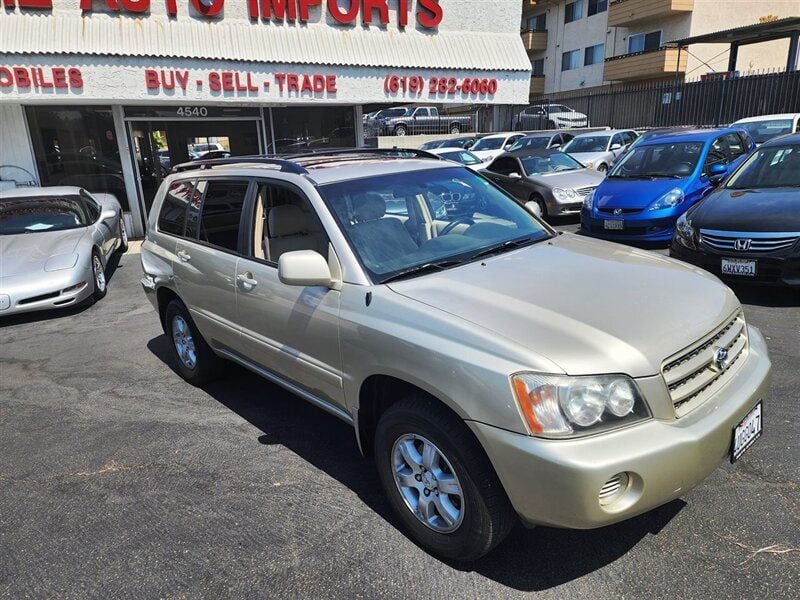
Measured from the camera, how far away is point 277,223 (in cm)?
378

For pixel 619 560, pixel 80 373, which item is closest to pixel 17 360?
pixel 80 373

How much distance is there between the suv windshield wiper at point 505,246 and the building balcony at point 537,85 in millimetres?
38501

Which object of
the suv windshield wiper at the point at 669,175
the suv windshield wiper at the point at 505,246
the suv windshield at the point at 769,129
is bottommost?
the suv windshield wiper at the point at 669,175

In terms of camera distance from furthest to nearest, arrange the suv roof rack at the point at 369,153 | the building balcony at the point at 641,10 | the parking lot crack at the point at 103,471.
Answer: the building balcony at the point at 641,10, the suv roof rack at the point at 369,153, the parking lot crack at the point at 103,471

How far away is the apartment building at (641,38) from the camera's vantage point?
1135 inches

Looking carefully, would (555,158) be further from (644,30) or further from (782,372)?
(644,30)

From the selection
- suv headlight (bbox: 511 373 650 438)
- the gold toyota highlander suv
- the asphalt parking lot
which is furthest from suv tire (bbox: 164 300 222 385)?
suv headlight (bbox: 511 373 650 438)

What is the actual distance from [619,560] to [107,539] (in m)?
2.49

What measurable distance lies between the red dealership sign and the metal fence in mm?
14098

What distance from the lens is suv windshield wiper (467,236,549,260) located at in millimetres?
3232

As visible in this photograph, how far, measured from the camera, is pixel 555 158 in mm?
12617

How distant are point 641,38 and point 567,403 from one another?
3486 centimetres

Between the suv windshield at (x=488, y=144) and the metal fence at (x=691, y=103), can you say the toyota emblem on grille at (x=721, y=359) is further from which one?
the metal fence at (x=691, y=103)

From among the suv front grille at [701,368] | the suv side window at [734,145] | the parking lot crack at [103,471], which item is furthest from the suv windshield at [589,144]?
the parking lot crack at [103,471]
